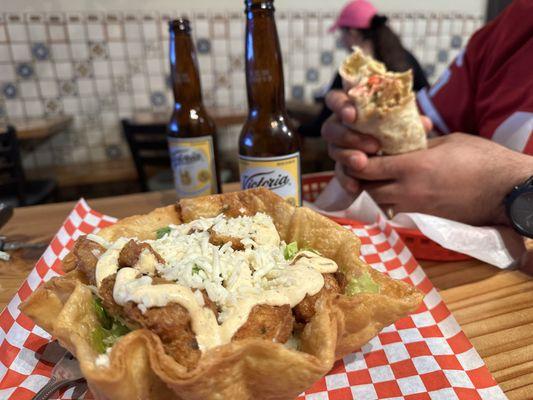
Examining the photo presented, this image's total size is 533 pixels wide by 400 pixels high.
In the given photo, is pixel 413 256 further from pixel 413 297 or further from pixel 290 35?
pixel 290 35

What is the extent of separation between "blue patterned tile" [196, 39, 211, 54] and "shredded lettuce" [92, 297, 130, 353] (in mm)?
4645

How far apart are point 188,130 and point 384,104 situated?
2.64 feet

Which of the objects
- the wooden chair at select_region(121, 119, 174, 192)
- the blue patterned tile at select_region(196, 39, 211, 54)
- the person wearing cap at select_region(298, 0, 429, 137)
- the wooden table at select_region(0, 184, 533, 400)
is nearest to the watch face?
the wooden table at select_region(0, 184, 533, 400)

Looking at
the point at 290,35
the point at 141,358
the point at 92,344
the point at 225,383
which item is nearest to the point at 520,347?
the point at 225,383

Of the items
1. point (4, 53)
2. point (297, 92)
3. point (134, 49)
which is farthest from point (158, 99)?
point (297, 92)

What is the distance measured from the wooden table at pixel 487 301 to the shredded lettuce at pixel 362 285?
291 mm

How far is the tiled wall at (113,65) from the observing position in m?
4.65

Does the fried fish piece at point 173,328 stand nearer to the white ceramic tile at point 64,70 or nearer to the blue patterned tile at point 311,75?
the white ceramic tile at point 64,70

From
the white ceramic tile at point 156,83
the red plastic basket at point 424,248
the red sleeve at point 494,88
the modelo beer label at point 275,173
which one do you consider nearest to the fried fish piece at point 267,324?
the modelo beer label at point 275,173

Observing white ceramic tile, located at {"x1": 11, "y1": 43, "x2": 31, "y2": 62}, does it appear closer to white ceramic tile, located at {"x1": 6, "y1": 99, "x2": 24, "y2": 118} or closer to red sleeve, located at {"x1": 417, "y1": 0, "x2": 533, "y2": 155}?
white ceramic tile, located at {"x1": 6, "y1": 99, "x2": 24, "y2": 118}

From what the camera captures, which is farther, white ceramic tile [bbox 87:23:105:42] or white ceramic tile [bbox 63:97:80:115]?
white ceramic tile [bbox 63:97:80:115]

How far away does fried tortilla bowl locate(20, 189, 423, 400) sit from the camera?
0.68m

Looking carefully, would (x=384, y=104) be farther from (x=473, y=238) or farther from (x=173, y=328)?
(x=173, y=328)

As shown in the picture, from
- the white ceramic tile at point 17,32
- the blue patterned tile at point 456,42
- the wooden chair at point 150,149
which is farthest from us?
the blue patterned tile at point 456,42
